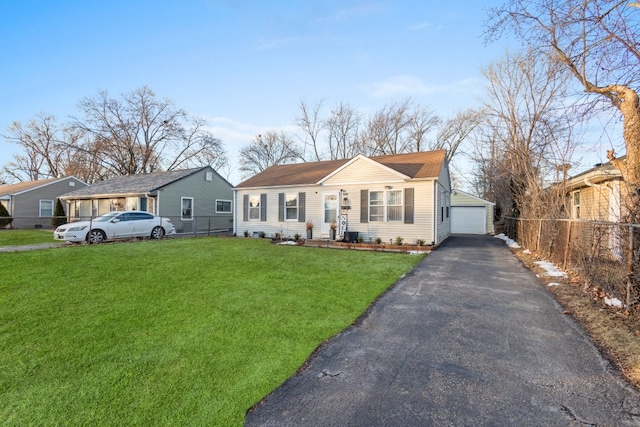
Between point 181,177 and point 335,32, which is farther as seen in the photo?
point 181,177


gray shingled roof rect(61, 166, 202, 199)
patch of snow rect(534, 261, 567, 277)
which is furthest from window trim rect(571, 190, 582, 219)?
gray shingled roof rect(61, 166, 202, 199)

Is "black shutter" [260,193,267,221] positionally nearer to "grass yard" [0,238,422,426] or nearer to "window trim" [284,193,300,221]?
"window trim" [284,193,300,221]

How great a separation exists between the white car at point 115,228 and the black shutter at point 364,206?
9.95 meters

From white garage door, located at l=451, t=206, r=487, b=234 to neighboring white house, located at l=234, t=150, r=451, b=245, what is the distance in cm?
1061

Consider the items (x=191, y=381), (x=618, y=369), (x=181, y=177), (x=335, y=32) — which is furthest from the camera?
(x=181, y=177)

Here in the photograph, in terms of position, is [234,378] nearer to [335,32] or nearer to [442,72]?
[442,72]

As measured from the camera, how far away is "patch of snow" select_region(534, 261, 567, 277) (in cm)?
702

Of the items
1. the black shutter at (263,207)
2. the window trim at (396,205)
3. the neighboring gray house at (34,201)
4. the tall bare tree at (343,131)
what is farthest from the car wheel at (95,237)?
the tall bare tree at (343,131)

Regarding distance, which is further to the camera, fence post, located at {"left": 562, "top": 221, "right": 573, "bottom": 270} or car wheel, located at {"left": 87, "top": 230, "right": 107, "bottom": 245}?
car wheel, located at {"left": 87, "top": 230, "right": 107, "bottom": 245}

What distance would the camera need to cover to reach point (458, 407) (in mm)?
2395

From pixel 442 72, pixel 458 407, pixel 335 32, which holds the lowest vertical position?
pixel 458 407

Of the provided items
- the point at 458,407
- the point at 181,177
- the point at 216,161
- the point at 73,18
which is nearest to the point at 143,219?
the point at 181,177

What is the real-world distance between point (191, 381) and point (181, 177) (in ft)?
62.6

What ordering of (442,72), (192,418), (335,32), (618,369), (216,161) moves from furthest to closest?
(216,161), (335,32), (442,72), (618,369), (192,418)
